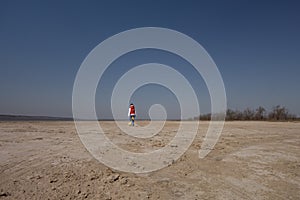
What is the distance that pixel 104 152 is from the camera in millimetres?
5016

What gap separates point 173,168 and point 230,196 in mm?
1394

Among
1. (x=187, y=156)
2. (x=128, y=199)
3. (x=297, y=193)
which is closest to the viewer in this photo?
(x=128, y=199)

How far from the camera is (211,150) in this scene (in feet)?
18.6

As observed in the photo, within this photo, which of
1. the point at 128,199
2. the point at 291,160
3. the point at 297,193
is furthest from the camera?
the point at 291,160

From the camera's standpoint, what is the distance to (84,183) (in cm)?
299

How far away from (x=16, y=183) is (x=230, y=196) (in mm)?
3205

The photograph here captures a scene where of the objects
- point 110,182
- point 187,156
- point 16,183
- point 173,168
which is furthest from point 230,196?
point 16,183

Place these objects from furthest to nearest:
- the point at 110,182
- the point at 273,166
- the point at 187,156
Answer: the point at 187,156, the point at 273,166, the point at 110,182

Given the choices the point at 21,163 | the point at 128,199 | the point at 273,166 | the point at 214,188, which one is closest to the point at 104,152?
the point at 21,163

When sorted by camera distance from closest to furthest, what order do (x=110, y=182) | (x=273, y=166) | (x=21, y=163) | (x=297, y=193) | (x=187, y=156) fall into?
(x=297, y=193) < (x=110, y=182) < (x=21, y=163) < (x=273, y=166) < (x=187, y=156)

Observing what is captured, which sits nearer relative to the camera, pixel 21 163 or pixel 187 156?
pixel 21 163

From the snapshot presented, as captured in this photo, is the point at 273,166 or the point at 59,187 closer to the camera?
the point at 59,187

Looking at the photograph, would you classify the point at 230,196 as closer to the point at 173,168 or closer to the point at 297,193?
the point at 297,193

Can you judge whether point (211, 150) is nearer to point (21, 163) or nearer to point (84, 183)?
point (84, 183)
